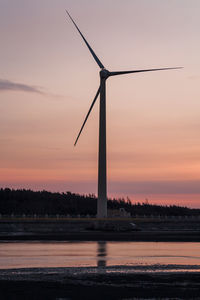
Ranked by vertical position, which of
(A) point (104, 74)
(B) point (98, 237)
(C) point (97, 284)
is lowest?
(C) point (97, 284)

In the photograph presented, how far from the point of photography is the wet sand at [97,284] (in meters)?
→ 36.4

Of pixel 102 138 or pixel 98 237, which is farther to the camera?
pixel 102 138

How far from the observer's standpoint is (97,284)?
132 feet

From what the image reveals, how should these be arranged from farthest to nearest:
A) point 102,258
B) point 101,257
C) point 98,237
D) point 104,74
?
1. point 104,74
2. point 98,237
3. point 101,257
4. point 102,258

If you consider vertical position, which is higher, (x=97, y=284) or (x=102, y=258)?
(x=102, y=258)

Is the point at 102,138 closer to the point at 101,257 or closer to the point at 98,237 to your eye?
the point at 98,237

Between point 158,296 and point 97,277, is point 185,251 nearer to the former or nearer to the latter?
point 97,277

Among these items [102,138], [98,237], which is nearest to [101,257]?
[98,237]

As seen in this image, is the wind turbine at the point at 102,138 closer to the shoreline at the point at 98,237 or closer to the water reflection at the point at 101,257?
the shoreline at the point at 98,237

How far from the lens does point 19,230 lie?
119 meters

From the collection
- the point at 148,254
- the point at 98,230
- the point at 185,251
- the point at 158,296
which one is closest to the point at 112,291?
the point at 158,296

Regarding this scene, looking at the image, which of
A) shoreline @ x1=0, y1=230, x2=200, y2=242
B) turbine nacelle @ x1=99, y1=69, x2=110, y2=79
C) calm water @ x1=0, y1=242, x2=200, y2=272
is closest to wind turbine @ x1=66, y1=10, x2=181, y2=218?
turbine nacelle @ x1=99, y1=69, x2=110, y2=79

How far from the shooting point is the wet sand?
36438mm

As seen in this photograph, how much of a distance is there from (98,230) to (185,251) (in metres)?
51.0
